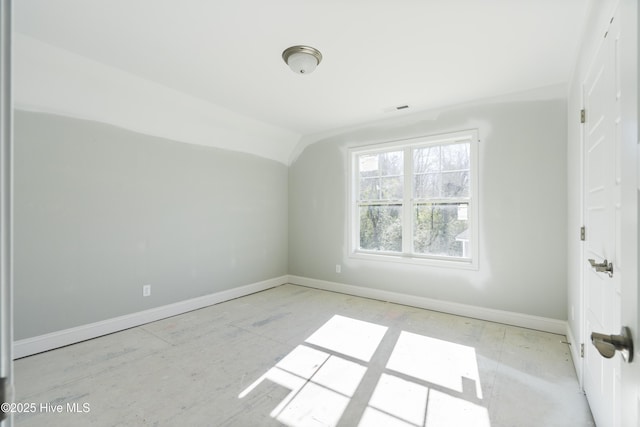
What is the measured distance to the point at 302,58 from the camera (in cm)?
242

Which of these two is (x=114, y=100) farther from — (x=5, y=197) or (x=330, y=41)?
(x=5, y=197)

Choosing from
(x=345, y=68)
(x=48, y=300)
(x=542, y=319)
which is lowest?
(x=542, y=319)

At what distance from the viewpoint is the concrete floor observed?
183cm

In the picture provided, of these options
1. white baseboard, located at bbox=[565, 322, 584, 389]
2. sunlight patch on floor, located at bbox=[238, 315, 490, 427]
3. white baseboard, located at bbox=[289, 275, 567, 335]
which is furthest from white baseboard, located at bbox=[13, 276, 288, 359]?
white baseboard, located at bbox=[565, 322, 584, 389]

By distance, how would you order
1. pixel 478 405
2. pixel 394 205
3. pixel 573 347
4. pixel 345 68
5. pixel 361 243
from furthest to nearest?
pixel 361 243 < pixel 394 205 < pixel 345 68 < pixel 573 347 < pixel 478 405

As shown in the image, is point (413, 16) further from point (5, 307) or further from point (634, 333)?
point (5, 307)

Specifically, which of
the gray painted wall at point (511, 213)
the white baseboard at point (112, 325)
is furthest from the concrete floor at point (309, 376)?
the gray painted wall at point (511, 213)

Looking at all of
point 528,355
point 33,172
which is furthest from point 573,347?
point 33,172

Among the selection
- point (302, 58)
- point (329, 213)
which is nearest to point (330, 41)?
point (302, 58)

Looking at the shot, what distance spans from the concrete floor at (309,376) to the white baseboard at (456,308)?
A: 0.43ft

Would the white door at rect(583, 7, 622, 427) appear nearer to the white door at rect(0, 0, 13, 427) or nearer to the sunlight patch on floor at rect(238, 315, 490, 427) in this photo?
the sunlight patch on floor at rect(238, 315, 490, 427)

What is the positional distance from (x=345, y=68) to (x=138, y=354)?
3.19m

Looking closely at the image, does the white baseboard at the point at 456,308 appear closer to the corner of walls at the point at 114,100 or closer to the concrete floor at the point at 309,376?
the concrete floor at the point at 309,376

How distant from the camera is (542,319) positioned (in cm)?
309
